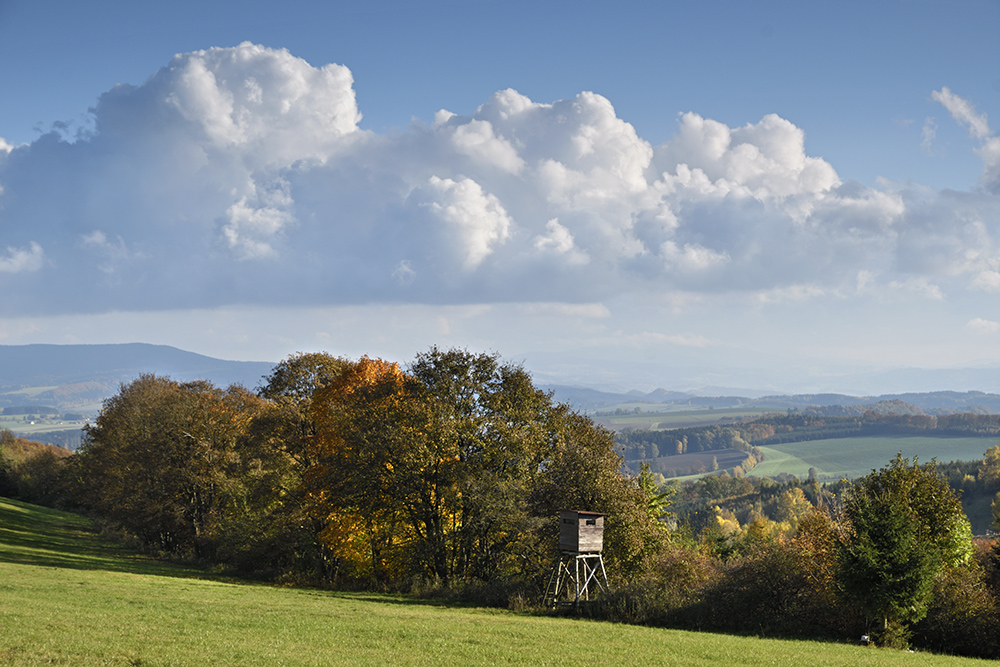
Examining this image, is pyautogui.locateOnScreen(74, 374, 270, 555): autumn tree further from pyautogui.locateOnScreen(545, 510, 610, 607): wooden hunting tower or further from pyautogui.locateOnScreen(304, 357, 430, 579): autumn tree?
pyautogui.locateOnScreen(545, 510, 610, 607): wooden hunting tower

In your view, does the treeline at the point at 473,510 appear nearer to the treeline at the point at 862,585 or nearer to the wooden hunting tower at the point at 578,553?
the treeline at the point at 862,585

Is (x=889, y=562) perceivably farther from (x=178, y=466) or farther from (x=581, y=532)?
(x=178, y=466)

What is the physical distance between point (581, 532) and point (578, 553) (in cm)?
104

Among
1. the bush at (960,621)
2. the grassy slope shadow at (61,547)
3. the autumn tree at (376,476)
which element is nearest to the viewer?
the bush at (960,621)

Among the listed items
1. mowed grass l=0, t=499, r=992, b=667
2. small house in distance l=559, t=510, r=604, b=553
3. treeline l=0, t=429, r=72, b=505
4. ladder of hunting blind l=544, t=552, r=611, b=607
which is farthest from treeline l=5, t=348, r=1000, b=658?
treeline l=0, t=429, r=72, b=505

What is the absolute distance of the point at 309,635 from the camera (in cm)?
2219

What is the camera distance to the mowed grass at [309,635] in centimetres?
1884

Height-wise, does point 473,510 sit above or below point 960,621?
above

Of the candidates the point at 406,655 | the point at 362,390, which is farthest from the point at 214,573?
the point at 406,655

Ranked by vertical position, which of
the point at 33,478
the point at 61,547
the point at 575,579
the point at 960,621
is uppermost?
the point at 960,621

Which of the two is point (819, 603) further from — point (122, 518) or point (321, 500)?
point (122, 518)

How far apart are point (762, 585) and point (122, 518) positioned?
2031 inches

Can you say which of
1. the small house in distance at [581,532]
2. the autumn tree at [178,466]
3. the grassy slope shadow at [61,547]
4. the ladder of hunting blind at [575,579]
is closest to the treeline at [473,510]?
the autumn tree at [178,466]

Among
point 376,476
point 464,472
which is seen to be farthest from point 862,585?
point 376,476
